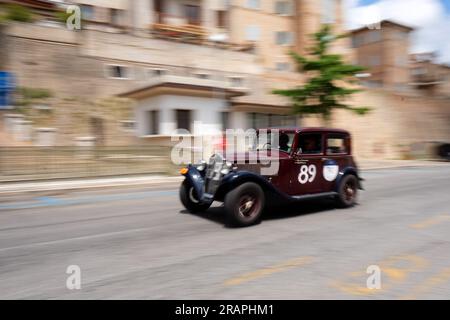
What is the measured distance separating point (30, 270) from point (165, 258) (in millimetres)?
1626

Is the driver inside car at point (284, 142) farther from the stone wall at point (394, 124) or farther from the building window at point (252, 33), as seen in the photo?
the building window at point (252, 33)

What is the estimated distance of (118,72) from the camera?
88.0 feet

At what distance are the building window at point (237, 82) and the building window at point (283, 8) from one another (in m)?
12.8

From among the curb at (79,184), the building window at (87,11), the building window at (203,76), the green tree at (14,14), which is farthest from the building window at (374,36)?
the curb at (79,184)

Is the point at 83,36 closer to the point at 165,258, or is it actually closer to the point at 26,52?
the point at 26,52

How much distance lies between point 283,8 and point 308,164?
37.7 meters

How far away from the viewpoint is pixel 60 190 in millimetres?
11961

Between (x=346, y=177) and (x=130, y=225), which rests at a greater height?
(x=346, y=177)

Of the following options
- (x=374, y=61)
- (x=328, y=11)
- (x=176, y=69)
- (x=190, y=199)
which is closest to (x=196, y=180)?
(x=190, y=199)

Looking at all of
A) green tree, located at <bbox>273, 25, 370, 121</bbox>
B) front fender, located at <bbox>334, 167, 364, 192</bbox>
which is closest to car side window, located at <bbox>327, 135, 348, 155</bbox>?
front fender, located at <bbox>334, 167, 364, 192</bbox>

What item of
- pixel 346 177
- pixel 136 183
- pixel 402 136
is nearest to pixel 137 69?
pixel 136 183

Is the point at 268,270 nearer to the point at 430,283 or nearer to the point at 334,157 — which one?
the point at 430,283

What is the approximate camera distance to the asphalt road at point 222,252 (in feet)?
13.3

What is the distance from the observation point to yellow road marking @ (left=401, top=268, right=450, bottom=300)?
153 inches
